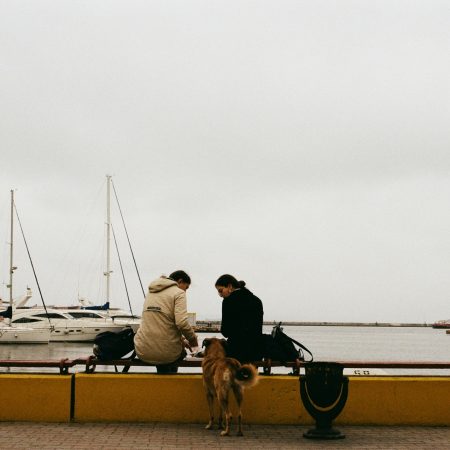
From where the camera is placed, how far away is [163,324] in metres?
9.07

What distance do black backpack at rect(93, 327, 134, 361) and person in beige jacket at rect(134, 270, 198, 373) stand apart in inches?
8.0

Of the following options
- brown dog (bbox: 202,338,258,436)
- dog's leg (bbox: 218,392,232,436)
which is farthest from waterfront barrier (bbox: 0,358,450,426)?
dog's leg (bbox: 218,392,232,436)

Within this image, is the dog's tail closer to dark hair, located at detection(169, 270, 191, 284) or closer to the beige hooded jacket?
the beige hooded jacket

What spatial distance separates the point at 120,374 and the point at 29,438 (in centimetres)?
163

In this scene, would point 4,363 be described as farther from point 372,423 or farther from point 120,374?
point 372,423

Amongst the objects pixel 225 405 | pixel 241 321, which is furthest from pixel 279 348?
pixel 225 405

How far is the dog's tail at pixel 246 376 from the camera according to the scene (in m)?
8.17

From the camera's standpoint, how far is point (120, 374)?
9.41 meters

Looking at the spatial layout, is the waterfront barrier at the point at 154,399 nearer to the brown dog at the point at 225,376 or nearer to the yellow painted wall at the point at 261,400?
the yellow painted wall at the point at 261,400

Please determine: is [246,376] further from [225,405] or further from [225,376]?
[225,405]

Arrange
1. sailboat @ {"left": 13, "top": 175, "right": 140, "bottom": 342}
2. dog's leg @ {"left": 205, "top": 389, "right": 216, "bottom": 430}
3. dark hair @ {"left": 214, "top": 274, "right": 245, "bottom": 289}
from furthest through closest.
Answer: sailboat @ {"left": 13, "top": 175, "right": 140, "bottom": 342}, dark hair @ {"left": 214, "top": 274, "right": 245, "bottom": 289}, dog's leg @ {"left": 205, "top": 389, "right": 216, "bottom": 430}

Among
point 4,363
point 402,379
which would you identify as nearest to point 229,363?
point 402,379

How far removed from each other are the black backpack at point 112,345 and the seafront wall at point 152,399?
27 centimetres

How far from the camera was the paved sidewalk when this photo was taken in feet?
25.6
